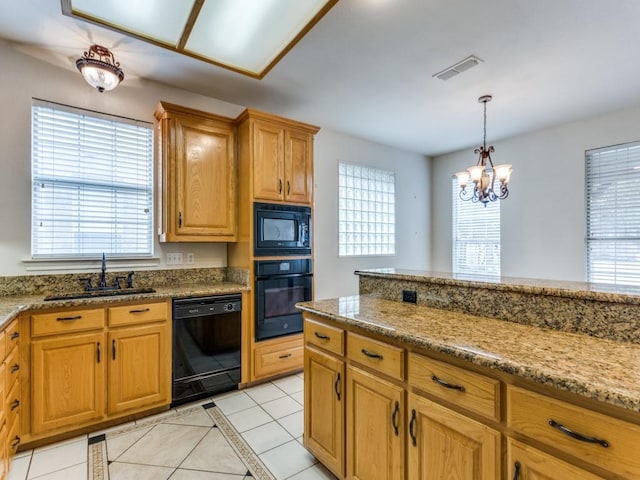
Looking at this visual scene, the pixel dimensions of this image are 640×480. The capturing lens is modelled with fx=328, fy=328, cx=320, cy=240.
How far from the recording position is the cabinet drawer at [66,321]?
211 centimetres

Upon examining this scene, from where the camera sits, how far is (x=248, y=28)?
2258 millimetres

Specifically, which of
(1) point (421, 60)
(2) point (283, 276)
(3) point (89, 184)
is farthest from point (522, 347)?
(3) point (89, 184)

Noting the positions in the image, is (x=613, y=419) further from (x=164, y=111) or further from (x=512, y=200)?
(x=512, y=200)

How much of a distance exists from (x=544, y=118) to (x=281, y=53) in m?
3.24

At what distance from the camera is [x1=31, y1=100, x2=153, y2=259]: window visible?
2.59 metres

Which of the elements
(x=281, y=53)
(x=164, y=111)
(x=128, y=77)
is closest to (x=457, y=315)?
(x=281, y=53)

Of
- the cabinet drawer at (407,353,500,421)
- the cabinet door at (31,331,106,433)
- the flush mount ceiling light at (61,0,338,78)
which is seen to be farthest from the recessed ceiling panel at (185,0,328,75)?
the cabinet door at (31,331,106,433)

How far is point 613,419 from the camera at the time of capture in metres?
0.83

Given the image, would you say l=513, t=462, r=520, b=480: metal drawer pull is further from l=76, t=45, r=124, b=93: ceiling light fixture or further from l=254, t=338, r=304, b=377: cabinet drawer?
l=76, t=45, r=124, b=93: ceiling light fixture

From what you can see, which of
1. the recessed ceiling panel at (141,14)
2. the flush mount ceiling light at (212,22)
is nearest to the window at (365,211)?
the flush mount ceiling light at (212,22)

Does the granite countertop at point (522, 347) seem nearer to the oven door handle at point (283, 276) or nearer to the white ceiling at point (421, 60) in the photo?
the oven door handle at point (283, 276)

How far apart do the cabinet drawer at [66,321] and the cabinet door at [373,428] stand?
1.83 m

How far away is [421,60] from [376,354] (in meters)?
2.37

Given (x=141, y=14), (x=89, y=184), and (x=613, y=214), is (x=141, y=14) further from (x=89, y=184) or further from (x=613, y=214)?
(x=613, y=214)
